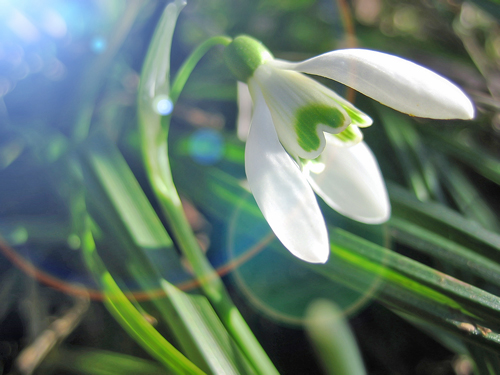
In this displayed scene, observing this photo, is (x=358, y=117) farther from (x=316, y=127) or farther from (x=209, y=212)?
(x=209, y=212)

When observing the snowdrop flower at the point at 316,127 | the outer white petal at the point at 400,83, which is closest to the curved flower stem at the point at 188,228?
the snowdrop flower at the point at 316,127

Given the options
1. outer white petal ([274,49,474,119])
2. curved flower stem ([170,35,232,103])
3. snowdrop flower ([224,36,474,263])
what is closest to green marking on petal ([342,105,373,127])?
snowdrop flower ([224,36,474,263])

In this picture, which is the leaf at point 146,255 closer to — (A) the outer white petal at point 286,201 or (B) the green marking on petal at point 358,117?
(A) the outer white petal at point 286,201

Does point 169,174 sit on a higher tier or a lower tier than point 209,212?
higher

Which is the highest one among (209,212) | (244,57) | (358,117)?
(244,57)

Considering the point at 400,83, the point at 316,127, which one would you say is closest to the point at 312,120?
the point at 316,127

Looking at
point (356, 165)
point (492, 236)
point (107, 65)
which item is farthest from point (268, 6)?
point (492, 236)

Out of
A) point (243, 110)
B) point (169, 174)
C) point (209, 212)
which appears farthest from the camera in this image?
point (243, 110)
